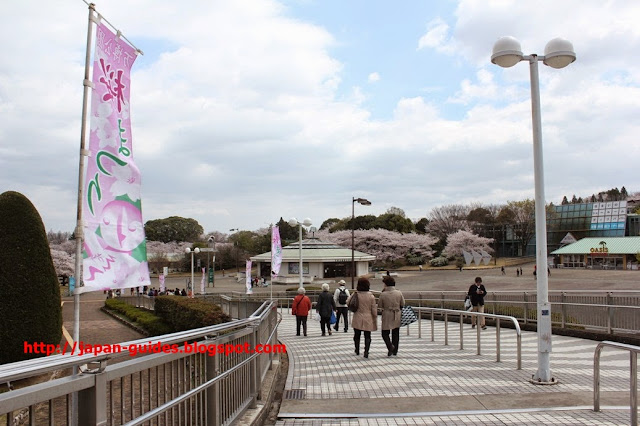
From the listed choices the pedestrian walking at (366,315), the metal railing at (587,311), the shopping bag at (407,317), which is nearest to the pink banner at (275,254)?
the metal railing at (587,311)

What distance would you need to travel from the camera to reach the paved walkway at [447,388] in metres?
6.07

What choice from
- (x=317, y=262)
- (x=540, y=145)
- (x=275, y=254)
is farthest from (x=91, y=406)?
(x=317, y=262)

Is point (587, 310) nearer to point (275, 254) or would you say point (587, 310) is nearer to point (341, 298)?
point (341, 298)

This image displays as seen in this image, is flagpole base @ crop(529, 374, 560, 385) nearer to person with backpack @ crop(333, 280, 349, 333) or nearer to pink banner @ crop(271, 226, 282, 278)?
person with backpack @ crop(333, 280, 349, 333)

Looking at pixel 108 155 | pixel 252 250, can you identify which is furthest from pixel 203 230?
pixel 108 155

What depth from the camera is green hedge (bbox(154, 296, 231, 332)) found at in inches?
→ 651

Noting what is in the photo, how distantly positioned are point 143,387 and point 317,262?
194 feet

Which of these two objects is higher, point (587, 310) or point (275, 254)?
point (275, 254)

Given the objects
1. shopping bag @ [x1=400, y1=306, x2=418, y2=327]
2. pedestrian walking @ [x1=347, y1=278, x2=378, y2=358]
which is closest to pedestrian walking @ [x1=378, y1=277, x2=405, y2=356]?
pedestrian walking @ [x1=347, y1=278, x2=378, y2=358]

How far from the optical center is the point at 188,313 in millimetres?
18578

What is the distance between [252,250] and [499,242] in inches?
1721

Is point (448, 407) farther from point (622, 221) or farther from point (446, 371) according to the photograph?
point (622, 221)

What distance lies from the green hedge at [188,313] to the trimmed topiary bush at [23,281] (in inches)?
185

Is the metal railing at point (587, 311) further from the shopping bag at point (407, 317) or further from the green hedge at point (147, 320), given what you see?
→ the green hedge at point (147, 320)
